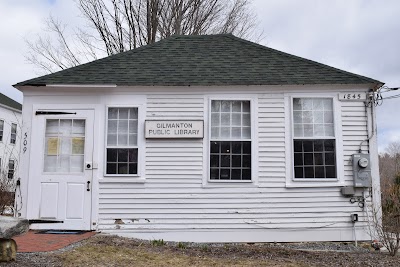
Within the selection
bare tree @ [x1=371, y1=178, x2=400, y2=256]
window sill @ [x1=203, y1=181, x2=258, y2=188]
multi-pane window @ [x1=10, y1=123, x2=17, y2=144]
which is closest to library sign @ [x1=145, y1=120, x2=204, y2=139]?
window sill @ [x1=203, y1=181, x2=258, y2=188]

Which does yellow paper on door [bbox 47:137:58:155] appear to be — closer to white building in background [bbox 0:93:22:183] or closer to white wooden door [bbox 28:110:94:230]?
white wooden door [bbox 28:110:94:230]

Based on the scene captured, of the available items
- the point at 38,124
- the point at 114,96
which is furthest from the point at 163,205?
the point at 38,124

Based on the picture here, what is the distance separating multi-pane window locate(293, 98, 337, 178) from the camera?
23.6 feet

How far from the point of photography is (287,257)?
5738 millimetres

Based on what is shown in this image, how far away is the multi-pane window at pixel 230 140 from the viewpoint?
7203mm

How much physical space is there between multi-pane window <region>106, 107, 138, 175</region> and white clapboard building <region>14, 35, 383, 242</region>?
0.06 feet

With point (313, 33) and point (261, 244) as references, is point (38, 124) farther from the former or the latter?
point (313, 33)

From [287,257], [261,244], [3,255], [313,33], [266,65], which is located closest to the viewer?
[3,255]

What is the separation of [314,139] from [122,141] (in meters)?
3.62

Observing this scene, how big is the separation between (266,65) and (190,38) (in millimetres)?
2060

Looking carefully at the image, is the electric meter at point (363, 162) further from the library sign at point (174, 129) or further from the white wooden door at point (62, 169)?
the white wooden door at point (62, 169)

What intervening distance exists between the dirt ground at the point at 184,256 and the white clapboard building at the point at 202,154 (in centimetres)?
69

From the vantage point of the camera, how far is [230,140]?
7.26 meters

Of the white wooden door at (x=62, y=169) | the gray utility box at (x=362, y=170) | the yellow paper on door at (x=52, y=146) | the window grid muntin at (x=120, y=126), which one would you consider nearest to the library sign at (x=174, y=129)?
the window grid muntin at (x=120, y=126)
